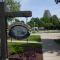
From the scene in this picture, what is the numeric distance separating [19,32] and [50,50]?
104cm

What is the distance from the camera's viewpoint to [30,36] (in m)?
3.51

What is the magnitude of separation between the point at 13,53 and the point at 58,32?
34.6 inches

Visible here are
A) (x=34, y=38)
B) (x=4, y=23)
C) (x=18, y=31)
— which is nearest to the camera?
(x=4, y=23)

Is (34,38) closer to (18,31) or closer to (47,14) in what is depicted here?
(18,31)

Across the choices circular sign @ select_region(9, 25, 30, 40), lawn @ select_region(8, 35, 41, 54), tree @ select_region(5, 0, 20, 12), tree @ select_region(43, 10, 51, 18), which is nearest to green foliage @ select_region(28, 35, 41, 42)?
lawn @ select_region(8, 35, 41, 54)

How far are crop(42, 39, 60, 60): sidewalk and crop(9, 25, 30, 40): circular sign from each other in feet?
2.10

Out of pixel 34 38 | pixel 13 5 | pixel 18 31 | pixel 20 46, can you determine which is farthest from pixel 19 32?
pixel 13 5

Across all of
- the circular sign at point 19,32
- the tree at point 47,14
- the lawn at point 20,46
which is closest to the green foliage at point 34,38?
the lawn at point 20,46

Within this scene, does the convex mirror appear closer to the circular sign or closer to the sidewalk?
the circular sign

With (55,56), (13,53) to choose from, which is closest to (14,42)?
(13,53)

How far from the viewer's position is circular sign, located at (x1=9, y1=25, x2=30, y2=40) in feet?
11.2

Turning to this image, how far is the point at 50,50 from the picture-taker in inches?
167

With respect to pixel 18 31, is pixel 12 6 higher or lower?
higher

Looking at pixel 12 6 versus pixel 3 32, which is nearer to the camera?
pixel 3 32
